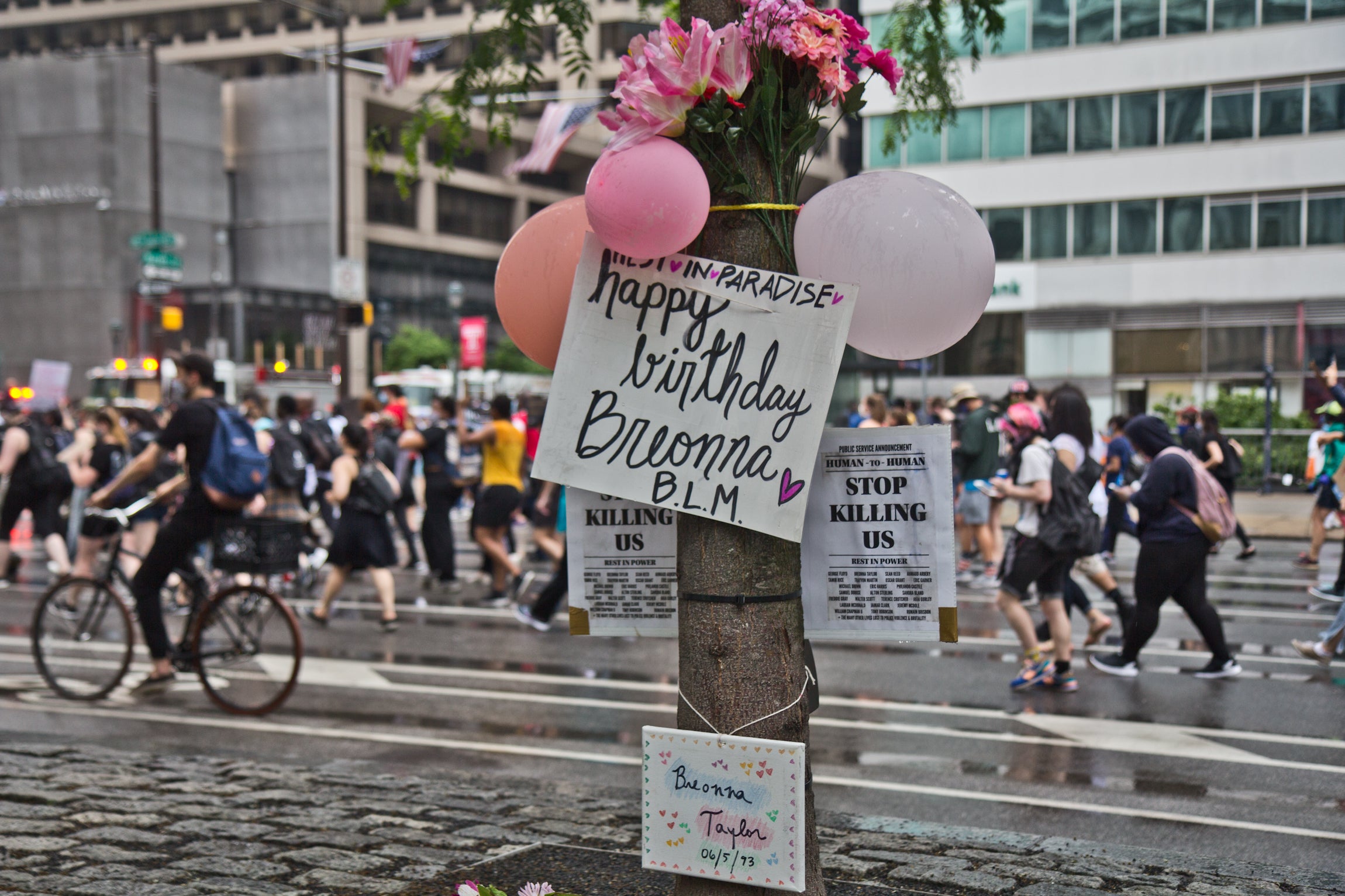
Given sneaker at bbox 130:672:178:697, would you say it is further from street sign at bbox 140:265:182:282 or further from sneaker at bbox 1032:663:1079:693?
street sign at bbox 140:265:182:282

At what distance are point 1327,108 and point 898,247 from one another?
116 ft

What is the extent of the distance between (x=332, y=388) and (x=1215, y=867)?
44713mm

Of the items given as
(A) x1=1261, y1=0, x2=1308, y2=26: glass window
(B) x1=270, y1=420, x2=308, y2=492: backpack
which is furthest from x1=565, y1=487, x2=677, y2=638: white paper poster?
(A) x1=1261, y1=0, x2=1308, y2=26: glass window

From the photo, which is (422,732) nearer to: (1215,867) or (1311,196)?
(1215,867)

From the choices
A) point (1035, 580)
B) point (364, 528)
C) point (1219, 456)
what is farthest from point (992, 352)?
point (1035, 580)

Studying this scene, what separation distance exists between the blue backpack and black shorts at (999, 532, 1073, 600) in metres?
4.78

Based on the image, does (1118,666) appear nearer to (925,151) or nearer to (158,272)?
(158,272)

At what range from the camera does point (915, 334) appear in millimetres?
3383

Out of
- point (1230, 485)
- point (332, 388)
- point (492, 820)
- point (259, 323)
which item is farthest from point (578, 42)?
point (259, 323)

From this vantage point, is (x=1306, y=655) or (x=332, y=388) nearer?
(x=1306, y=655)

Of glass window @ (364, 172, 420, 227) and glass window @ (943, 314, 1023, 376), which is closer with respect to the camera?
glass window @ (943, 314, 1023, 376)

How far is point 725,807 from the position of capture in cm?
321

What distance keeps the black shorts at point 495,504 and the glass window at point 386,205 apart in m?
53.7

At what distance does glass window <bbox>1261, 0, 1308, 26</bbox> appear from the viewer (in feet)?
109
